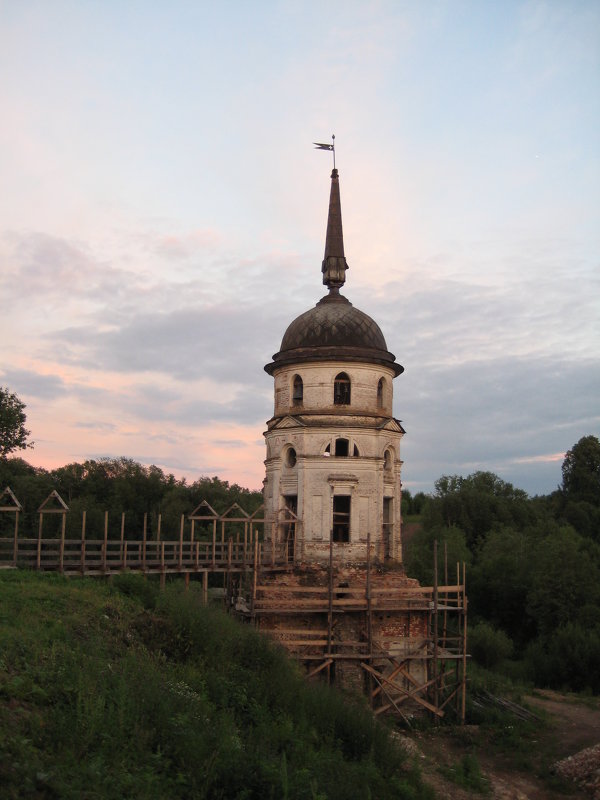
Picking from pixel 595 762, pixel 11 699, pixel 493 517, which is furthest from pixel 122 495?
pixel 11 699

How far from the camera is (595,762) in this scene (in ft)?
67.9

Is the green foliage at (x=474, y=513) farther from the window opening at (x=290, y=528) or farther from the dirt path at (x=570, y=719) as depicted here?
the window opening at (x=290, y=528)

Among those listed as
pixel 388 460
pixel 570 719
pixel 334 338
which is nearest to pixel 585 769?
pixel 570 719

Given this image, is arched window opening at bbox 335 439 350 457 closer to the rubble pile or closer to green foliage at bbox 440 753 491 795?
green foliage at bbox 440 753 491 795

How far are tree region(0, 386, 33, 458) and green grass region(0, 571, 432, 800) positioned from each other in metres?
13.8

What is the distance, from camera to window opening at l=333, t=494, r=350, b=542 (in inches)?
1048

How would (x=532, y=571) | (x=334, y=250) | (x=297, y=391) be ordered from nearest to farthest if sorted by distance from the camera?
(x=297, y=391) < (x=334, y=250) < (x=532, y=571)

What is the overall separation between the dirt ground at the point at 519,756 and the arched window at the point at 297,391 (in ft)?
36.8

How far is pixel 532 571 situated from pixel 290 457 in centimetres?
1976

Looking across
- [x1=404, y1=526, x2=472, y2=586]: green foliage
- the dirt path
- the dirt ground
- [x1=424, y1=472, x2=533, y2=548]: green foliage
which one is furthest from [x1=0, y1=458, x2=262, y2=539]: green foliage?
the dirt ground

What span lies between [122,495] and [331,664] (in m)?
33.2

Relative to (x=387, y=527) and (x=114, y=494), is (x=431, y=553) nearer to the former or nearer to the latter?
(x=114, y=494)

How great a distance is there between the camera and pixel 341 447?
2716 cm

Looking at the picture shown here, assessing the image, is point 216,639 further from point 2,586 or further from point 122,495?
point 122,495
